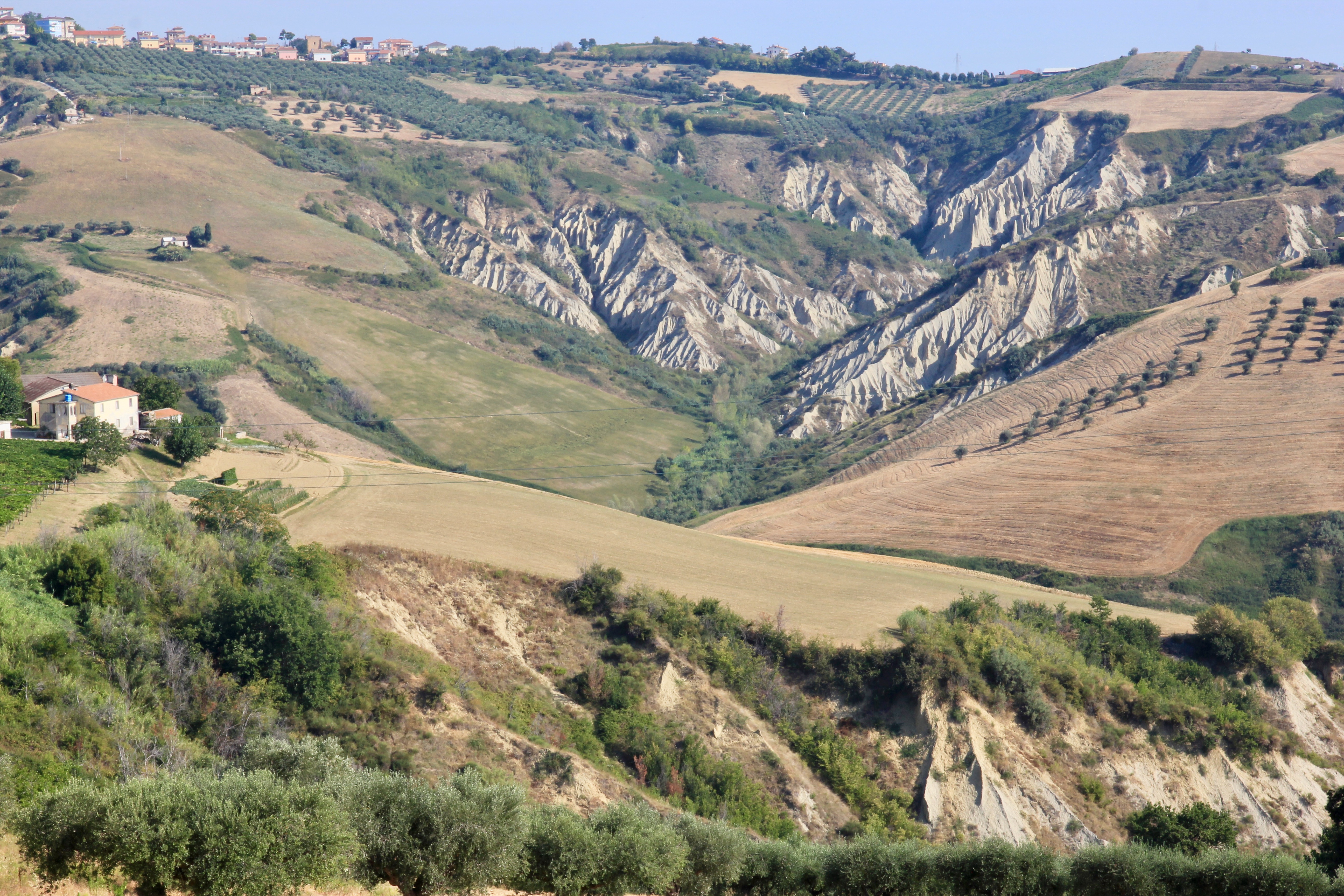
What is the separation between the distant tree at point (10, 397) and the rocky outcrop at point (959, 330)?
8496 centimetres

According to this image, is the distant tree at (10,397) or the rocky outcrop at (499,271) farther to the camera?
the rocky outcrop at (499,271)

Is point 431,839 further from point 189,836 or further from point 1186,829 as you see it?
point 1186,829

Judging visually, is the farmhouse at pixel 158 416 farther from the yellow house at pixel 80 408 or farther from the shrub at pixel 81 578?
the shrub at pixel 81 578

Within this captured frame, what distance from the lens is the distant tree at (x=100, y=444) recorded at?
51.1 metres

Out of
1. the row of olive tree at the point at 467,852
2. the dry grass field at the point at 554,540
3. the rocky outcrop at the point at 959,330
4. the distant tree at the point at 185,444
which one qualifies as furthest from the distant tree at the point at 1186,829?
the rocky outcrop at the point at 959,330

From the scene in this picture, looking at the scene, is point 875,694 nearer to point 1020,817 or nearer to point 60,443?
point 1020,817

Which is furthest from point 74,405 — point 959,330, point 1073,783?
point 959,330

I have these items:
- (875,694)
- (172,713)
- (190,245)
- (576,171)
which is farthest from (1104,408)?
(576,171)

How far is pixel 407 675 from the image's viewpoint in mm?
40750

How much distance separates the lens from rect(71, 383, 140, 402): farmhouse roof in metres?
58.6

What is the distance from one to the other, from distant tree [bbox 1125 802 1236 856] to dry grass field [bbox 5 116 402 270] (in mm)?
119153

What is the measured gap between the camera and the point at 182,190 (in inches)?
5812

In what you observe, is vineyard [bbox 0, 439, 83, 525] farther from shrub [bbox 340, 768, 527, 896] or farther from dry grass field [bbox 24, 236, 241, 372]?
dry grass field [bbox 24, 236, 241, 372]

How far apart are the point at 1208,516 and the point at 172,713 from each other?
65269 mm
